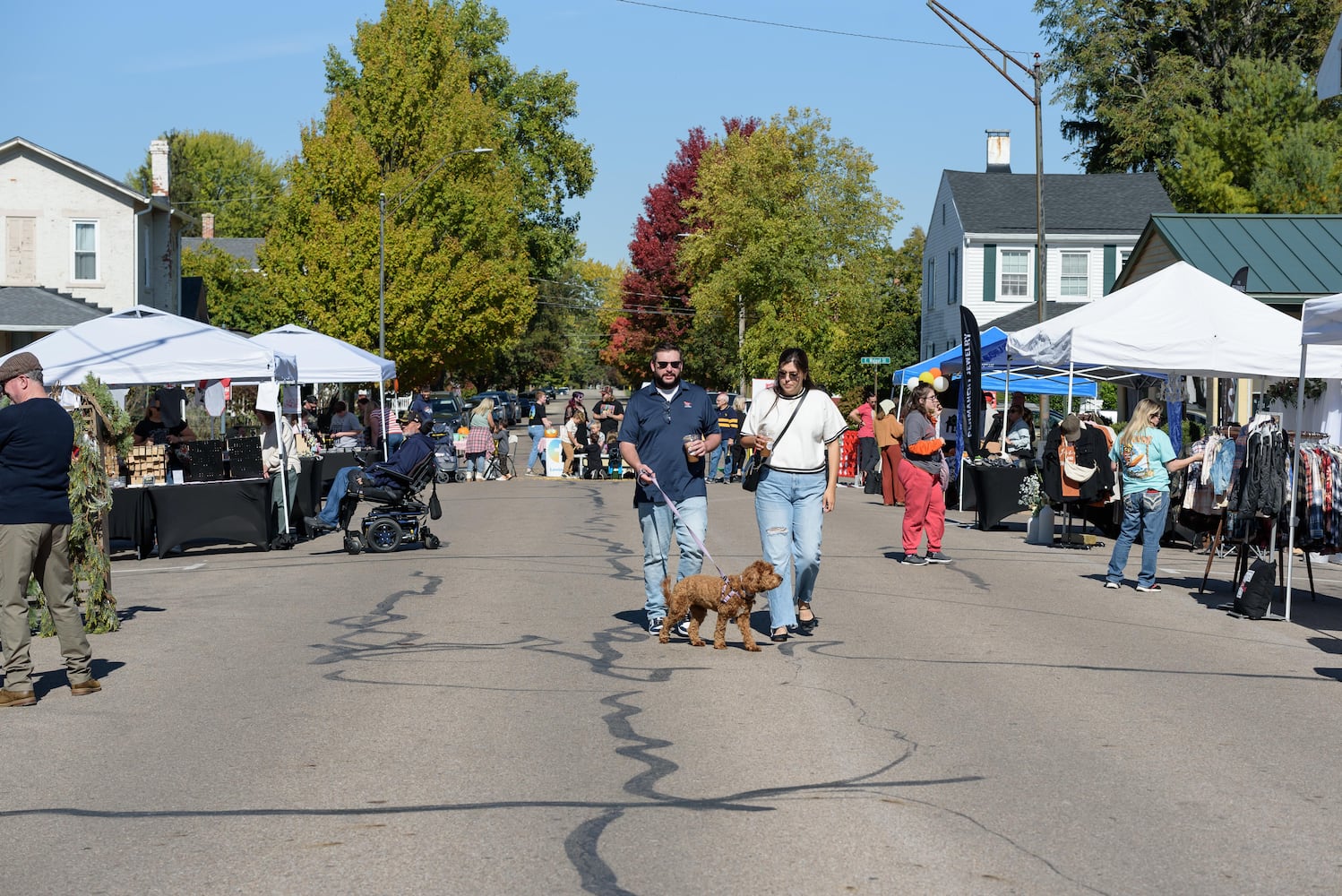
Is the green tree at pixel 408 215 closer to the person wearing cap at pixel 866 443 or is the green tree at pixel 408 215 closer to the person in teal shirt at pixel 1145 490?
the person wearing cap at pixel 866 443

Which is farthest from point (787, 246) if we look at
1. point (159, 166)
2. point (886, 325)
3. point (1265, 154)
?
point (159, 166)

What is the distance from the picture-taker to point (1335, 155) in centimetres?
3691

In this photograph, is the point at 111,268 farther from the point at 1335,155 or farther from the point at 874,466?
the point at 1335,155

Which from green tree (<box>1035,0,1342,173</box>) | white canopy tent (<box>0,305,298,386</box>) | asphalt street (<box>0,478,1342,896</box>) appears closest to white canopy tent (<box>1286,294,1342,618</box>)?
asphalt street (<box>0,478,1342,896</box>)

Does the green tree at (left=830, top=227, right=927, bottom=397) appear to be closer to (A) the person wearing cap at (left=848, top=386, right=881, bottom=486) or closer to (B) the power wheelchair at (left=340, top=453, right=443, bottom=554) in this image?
(A) the person wearing cap at (left=848, top=386, right=881, bottom=486)

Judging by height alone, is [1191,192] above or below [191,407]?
above

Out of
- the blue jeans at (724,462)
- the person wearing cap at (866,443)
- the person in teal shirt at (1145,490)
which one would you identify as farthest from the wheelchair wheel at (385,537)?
the blue jeans at (724,462)

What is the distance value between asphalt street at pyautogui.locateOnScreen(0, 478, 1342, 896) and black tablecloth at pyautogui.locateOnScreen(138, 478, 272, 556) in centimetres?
480

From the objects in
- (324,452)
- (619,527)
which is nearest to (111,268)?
(324,452)

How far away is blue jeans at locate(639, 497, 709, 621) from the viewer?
33.9 ft

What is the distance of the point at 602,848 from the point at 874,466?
23729 mm

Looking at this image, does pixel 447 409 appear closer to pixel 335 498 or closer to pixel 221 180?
pixel 335 498

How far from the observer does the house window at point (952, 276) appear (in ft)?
167

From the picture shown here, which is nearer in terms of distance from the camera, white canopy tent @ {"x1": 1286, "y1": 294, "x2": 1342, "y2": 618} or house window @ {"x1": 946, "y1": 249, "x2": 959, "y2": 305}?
white canopy tent @ {"x1": 1286, "y1": 294, "x2": 1342, "y2": 618}
